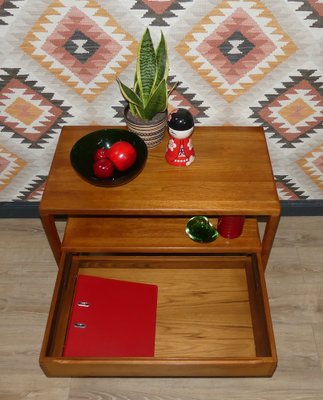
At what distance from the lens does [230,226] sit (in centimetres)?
179

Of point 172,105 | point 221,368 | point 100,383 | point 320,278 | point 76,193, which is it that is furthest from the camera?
point 320,278

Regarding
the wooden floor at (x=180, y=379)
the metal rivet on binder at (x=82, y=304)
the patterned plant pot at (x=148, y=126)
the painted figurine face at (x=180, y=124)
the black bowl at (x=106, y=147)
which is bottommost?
the wooden floor at (x=180, y=379)

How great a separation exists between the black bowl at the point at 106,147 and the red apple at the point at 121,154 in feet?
0.10

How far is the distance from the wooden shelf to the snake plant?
0.48 meters

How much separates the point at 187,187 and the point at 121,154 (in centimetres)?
27

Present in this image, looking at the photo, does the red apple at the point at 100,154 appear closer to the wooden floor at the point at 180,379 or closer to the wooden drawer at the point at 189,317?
the wooden drawer at the point at 189,317

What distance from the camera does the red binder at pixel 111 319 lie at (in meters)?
1.72

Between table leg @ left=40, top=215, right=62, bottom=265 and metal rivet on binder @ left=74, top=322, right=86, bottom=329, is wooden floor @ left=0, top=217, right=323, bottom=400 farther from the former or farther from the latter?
table leg @ left=40, top=215, right=62, bottom=265

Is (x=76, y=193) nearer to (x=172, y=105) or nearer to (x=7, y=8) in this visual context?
(x=172, y=105)

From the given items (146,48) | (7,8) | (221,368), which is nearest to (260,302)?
(221,368)

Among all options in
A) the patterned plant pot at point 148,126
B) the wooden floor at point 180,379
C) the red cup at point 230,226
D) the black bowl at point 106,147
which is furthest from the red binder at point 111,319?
the patterned plant pot at point 148,126

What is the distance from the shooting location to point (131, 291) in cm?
191

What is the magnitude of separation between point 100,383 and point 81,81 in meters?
1.22

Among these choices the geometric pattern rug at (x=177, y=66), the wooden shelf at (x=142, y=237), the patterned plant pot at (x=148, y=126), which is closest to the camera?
the geometric pattern rug at (x=177, y=66)
